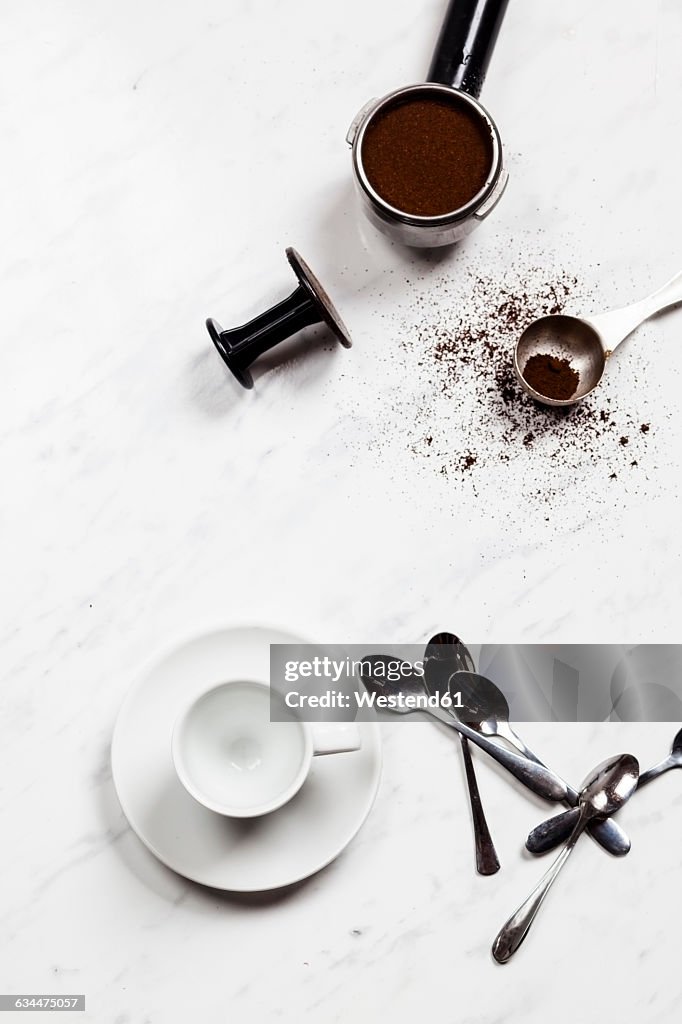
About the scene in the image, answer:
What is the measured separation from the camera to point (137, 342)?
1.24m

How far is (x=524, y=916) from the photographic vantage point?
119 cm

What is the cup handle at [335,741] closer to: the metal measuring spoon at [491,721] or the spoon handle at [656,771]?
the metal measuring spoon at [491,721]

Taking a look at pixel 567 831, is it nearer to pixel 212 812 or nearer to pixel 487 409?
pixel 212 812

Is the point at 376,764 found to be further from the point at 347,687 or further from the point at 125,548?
the point at 125,548

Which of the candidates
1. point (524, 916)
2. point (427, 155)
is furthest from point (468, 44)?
point (524, 916)

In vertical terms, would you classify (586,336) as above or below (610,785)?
above

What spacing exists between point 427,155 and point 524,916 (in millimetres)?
963

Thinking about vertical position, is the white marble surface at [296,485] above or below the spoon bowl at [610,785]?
above

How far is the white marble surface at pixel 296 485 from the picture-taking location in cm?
119

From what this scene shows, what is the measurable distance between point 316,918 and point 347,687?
298mm

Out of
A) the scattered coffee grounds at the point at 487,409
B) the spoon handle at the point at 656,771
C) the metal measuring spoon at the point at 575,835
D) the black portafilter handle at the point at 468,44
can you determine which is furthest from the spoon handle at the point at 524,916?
the black portafilter handle at the point at 468,44

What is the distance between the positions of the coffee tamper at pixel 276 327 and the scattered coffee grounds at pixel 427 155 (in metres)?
0.15

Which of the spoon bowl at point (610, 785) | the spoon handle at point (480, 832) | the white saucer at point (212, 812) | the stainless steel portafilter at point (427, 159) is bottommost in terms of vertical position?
the spoon bowl at point (610, 785)

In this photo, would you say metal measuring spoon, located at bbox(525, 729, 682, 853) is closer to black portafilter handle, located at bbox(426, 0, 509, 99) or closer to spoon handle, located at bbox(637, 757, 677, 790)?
spoon handle, located at bbox(637, 757, 677, 790)
